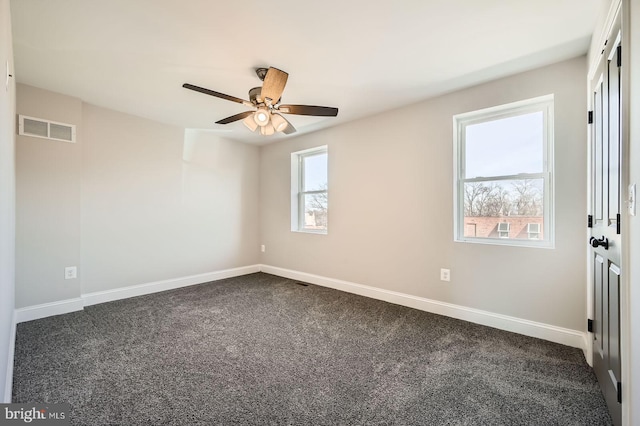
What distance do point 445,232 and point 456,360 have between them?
52.1 inches

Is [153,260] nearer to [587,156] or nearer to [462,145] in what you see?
[462,145]

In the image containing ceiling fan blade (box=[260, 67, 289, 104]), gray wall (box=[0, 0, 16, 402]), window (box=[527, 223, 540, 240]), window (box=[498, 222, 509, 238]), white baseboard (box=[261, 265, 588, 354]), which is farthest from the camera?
window (box=[498, 222, 509, 238])

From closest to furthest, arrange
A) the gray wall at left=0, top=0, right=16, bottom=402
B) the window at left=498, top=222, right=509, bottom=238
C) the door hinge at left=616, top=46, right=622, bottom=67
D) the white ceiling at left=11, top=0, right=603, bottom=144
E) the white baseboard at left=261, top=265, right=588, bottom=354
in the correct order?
the gray wall at left=0, top=0, right=16, bottom=402 < the door hinge at left=616, top=46, right=622, bottom=67 < the white ceiling at left=11, top=0, right=603, bottom=144 < the white baseboard at left=261, top=265, right=588, bottom=354 < the window at left=498, top=222, right=509, bottom=238

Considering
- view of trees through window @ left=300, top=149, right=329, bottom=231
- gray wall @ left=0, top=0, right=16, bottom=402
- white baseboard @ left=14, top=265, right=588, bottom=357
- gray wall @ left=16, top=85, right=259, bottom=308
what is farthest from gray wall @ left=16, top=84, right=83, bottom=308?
view of trees through window @ left=300, top=149, right=329, bottom=231

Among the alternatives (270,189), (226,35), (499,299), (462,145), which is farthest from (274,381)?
(270,189)

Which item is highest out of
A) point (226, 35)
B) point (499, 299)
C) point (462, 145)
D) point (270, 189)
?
point (226, 35)

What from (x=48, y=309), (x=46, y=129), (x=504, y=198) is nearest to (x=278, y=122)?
(x=504, y=198)

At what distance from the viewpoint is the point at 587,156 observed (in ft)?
7.37

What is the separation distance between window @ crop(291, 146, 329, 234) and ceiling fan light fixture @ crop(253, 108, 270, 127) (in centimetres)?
181

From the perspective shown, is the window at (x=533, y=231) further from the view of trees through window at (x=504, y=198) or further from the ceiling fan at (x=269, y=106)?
the ceiling fan at (x=269, y=106)

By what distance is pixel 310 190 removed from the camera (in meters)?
4.62

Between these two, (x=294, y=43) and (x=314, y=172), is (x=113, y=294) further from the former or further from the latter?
(x=294, y=43)

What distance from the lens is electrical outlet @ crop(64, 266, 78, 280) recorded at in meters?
3.13

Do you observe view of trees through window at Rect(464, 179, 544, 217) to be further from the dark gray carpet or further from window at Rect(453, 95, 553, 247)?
the dark gray carpet
